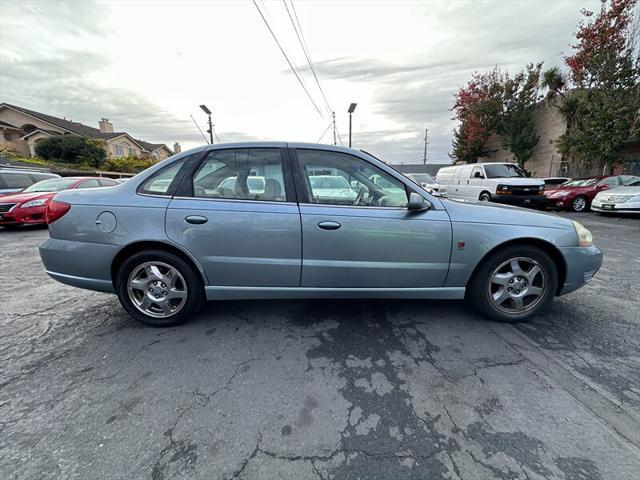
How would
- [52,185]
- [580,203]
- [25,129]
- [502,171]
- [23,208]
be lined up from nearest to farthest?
[23,208]
[52,185]
[502,171]
[580,203]
[25,129]

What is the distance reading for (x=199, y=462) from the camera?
1.51 metres

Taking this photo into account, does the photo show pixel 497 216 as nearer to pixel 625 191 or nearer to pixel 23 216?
pixel 625 191

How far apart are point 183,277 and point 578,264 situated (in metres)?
3.77

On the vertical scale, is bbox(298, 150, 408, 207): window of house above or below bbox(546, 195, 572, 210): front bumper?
above

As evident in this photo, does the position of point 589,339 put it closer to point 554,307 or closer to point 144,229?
point 554,307

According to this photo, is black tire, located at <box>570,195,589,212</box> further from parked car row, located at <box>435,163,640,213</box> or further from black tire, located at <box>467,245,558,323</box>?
black tire, located at <box>467,245,558,323</box>

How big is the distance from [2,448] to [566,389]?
348cm

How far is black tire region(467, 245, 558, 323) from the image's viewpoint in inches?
107

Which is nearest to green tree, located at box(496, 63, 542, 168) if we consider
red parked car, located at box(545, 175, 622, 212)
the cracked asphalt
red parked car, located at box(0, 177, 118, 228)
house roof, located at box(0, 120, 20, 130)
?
red parked car, located at box(545, 175, 622, 212)

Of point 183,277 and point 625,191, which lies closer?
point 183,277

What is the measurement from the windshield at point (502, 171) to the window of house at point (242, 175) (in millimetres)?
10962

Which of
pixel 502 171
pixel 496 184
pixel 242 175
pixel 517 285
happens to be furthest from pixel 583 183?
pixel 242 175

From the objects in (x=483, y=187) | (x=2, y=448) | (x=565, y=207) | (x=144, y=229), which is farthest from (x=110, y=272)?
(x=565, y=207)

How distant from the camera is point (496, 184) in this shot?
10.5 m
